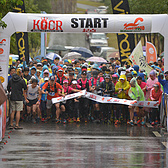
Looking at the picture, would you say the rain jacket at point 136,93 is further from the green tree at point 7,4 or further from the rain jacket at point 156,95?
the green tree at point 7,4

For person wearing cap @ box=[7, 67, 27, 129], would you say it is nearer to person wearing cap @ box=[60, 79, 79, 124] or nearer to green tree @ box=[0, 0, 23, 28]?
green tree @ box=[0, 0, 23, 28]

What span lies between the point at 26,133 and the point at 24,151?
2.88 meters

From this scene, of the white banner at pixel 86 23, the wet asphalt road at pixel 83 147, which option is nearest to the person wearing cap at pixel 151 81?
the white banner at pixel 86 23

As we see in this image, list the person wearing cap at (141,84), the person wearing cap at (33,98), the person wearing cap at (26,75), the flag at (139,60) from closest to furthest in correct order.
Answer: the person wearing cap at (33,98) → the person wearing cap at (141,84) → the person wearing cap at (26,75) → the flag at (139,60)

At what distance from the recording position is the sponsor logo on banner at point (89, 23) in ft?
53.0

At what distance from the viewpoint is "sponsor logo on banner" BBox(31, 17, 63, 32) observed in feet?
53.0

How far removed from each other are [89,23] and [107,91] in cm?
256

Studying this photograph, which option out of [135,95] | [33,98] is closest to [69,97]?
[33,98]

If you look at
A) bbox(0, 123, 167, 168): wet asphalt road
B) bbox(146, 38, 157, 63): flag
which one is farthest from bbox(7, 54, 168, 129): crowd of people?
bbox(146, 38, 157, 63): flag

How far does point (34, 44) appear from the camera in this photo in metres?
59.4

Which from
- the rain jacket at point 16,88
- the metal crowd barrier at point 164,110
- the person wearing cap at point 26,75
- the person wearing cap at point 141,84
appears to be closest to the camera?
the metal crowd barrier at point 164,110

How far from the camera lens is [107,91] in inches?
651

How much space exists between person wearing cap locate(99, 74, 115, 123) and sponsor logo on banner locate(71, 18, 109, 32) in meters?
1.82

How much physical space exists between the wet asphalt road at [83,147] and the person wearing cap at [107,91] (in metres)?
1.11
